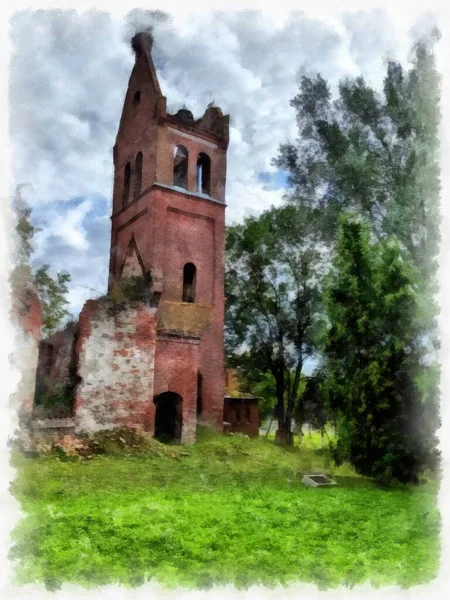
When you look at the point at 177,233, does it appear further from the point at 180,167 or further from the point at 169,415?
the point at 169,415

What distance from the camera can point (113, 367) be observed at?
274 inches

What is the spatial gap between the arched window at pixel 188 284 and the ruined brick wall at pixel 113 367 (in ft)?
8.90

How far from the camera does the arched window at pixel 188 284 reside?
34.2 ft

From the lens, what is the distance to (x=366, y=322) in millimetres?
7977

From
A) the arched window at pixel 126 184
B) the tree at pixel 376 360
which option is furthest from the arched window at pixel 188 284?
the tree at pixel 376 360

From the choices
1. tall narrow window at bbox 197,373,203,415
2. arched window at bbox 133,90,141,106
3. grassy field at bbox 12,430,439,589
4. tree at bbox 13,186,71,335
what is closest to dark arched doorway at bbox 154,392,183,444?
tall narrow window at bbox 197,373,203,415

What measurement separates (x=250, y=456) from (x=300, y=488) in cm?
96

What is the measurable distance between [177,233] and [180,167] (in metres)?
1.39

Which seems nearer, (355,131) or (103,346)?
(103,346)

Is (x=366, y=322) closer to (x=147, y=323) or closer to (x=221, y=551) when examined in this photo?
(x=147, y=323)

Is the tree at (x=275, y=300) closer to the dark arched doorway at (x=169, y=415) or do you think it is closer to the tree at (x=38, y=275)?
the dark arched doorway at (x=169, y=415)

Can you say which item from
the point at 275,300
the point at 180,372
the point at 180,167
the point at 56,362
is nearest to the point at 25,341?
the point at 56,362

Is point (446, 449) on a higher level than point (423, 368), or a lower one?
lower

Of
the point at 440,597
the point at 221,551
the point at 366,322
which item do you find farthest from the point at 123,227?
the point at 440,597
